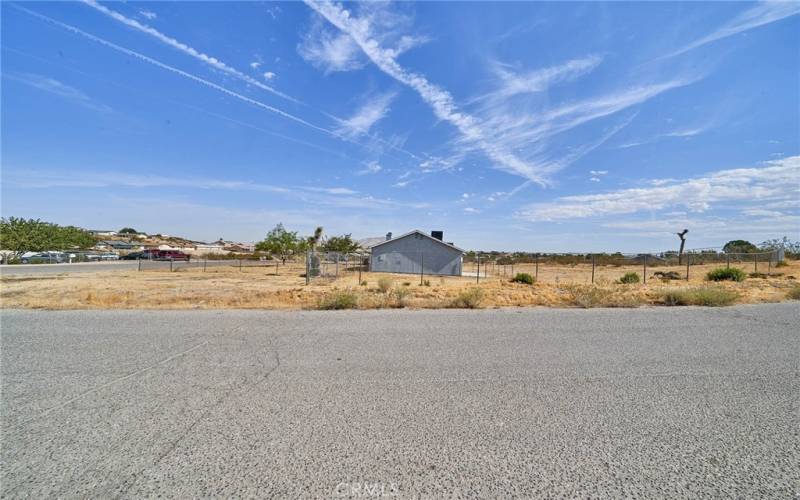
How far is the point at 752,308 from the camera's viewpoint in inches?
405

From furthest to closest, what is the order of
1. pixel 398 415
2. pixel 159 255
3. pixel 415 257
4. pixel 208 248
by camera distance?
pixel 208 248
pixel 159 255
pixel 415 257
pixel 398 415

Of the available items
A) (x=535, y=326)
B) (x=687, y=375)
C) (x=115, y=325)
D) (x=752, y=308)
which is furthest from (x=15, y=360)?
(x=752, y=308)

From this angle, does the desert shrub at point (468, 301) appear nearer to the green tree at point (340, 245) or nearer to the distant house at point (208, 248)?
the green tree at point (340, 245)

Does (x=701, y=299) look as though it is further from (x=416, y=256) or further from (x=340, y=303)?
(x=416, y=256)

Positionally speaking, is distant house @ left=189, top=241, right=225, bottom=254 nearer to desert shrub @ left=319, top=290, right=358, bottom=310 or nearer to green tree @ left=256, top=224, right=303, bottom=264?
green tree @ left=256, top=224, right=303, bottom=264

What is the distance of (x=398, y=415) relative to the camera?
345cm

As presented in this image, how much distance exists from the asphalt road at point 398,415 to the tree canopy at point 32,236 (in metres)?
54.7

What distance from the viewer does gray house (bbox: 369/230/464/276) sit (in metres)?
38.5

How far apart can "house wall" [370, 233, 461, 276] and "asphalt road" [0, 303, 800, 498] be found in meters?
31.8

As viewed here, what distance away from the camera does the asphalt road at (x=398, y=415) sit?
248 centimetres

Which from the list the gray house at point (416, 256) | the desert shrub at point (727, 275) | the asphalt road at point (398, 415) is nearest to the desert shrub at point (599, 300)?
the asphalt road at point (398, 415)

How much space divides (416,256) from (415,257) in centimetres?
16

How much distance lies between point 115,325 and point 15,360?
2497mm

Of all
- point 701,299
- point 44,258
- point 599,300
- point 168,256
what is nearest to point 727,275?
point 701,299
